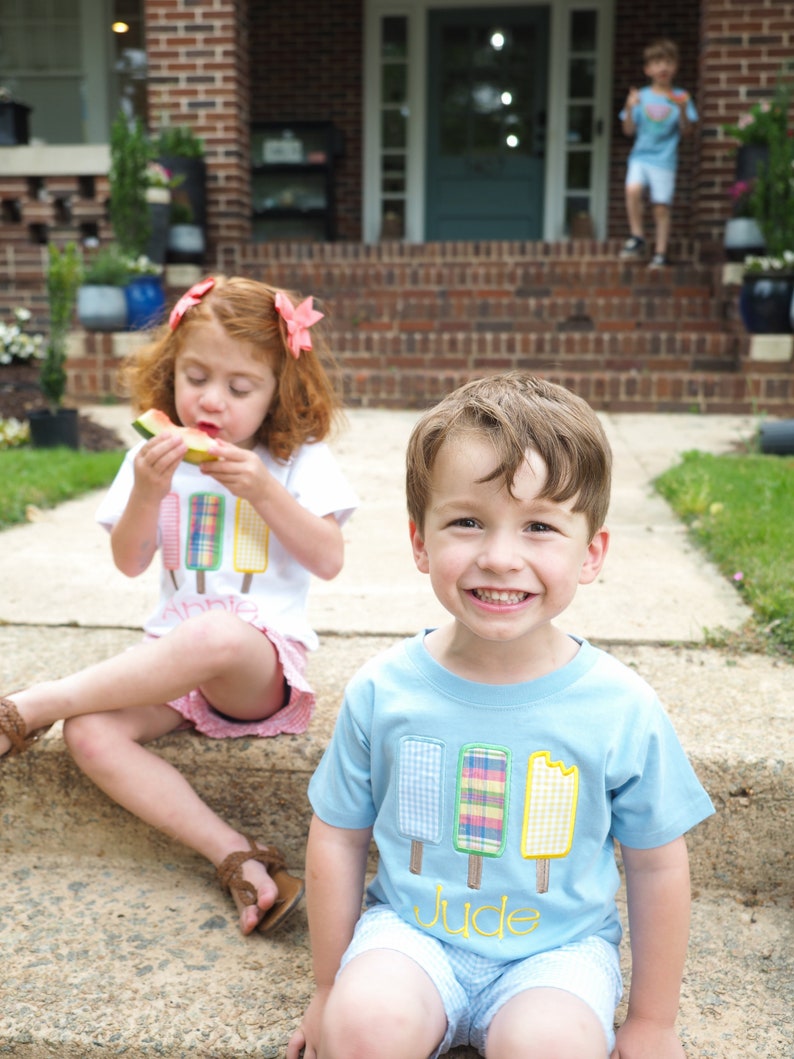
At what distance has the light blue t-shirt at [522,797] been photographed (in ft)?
4.61

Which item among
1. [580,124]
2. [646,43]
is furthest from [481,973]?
[646,43]

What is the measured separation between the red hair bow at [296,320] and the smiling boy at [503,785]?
0.67 metres

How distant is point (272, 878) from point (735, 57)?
26.2ft

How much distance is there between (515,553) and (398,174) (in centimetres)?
1068

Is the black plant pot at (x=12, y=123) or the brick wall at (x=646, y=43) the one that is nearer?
the black plant pot at (x=12, y=123)

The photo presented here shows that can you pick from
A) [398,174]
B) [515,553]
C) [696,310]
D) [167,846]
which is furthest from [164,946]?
[398,174]

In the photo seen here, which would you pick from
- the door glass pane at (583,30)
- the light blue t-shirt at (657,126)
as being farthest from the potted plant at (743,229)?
the door glass pane at (583,30)

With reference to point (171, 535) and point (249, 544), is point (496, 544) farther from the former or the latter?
point (171, 535)

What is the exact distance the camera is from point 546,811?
142 cm

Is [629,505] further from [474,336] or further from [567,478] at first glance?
[474,336]

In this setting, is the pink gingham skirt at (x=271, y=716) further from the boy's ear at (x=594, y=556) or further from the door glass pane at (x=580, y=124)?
the door glass pane at (x=580, y=124)

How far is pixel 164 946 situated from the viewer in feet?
5.69

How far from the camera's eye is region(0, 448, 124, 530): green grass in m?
4.01

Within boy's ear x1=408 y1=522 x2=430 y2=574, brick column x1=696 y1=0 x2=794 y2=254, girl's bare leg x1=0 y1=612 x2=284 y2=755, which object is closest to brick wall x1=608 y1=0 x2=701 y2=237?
brick column x1=696 y1=0 x2=794 y2=254
